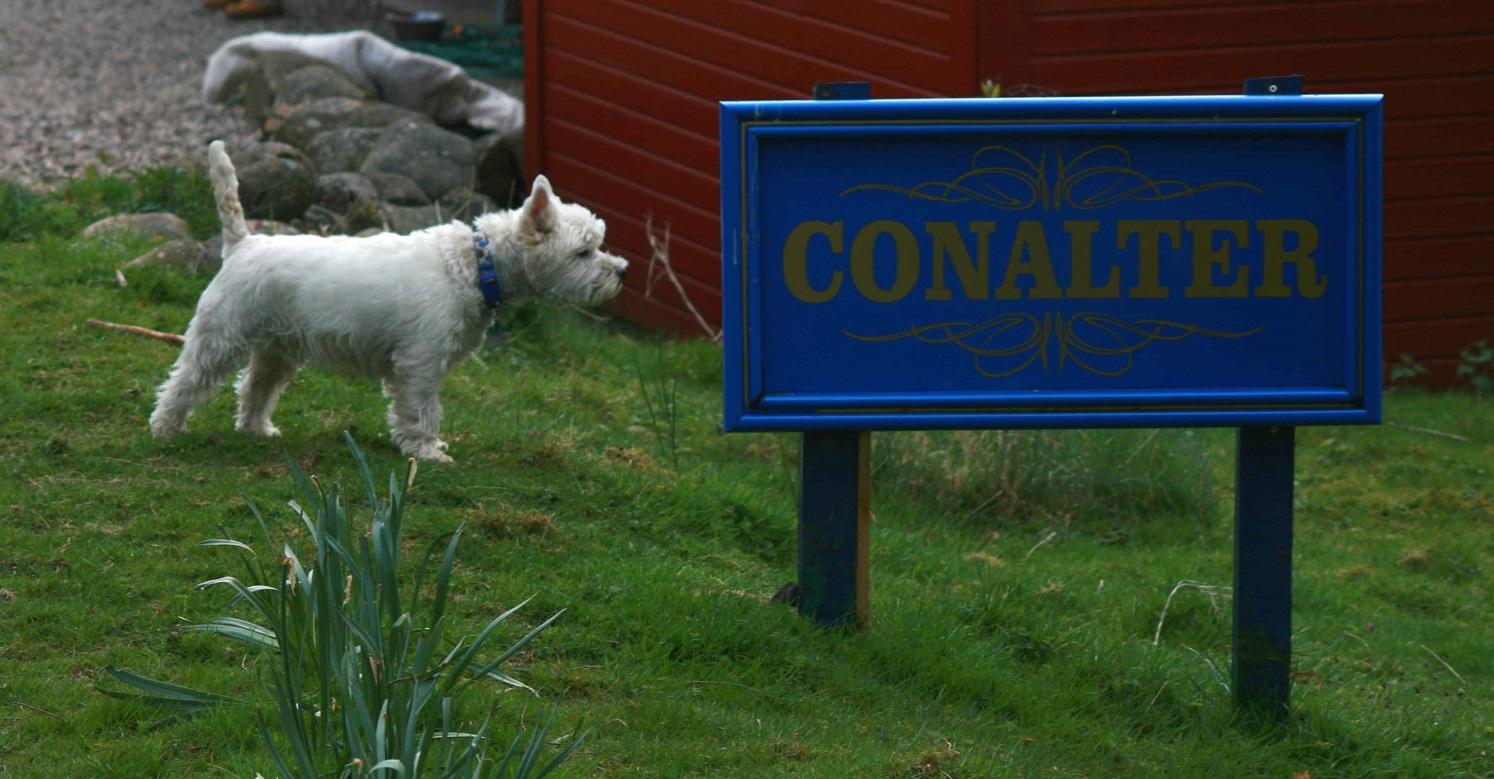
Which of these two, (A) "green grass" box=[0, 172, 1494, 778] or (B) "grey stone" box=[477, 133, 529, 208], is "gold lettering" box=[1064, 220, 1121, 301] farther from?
(B) "grey stone" box=[477, 133, 529, 208]

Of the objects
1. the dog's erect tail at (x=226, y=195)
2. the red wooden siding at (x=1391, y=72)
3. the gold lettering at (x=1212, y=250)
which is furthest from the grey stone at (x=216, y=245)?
the gold lettering at (x=1212, y=250)

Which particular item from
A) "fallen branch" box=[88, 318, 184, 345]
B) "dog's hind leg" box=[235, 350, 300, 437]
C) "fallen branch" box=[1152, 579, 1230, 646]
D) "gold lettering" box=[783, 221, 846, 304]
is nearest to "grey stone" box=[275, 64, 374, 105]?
"fallen branch" box=[88, 318, 184, 345]

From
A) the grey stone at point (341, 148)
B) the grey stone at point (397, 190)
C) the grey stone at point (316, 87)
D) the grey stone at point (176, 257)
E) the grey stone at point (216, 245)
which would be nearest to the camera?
the grey stone at point (176, 257)

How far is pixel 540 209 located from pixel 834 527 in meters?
1.93

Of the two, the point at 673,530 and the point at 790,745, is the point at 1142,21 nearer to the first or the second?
the point at 673,530

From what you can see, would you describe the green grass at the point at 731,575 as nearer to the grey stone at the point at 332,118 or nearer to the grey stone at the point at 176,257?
the grey stone at the point at 176,257

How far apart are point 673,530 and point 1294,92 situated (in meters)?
2.42

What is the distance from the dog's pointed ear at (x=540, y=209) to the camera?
239 inches

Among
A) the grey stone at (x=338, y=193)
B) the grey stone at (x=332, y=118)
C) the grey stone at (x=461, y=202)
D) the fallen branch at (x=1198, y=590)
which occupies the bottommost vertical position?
the fallen branch at (x=1198, y=590)

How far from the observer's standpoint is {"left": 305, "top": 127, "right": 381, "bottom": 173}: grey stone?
12.3 meters

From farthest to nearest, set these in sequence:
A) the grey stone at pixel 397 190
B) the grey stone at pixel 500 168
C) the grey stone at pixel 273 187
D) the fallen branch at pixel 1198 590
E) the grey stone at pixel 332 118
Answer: the grey stone at pixel 332 118, the grey stone at pixel 500 168, the grey stone at pixel 397 190, the grey stone at pixel 273 187, the fallen branch at pixel 1198 590

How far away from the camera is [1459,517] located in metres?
7.81

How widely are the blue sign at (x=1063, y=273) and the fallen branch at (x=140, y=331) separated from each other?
3.83 metres

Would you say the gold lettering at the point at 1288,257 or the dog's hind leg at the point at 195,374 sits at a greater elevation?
the gold lettering at the point at 1288,257
